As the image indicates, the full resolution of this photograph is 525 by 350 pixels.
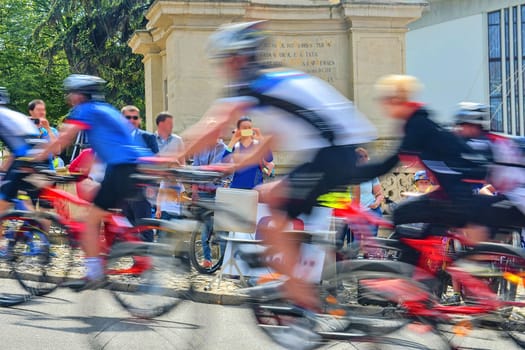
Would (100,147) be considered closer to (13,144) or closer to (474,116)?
(13,144)

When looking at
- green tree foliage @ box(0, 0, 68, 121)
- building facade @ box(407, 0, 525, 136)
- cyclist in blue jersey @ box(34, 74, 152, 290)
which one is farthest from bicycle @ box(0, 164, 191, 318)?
A: building facade @ box(407, 0, 525, 136)

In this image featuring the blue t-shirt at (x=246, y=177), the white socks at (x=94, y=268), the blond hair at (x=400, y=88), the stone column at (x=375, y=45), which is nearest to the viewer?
the blond hair at (x=400, y=88)

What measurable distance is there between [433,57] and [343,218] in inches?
2135

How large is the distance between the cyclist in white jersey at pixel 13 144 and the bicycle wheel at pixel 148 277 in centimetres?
229

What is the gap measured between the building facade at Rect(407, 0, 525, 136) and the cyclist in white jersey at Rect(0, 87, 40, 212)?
46.0m

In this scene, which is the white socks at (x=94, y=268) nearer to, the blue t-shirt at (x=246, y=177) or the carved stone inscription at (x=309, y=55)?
the blue t-shirt at (x=246, y=177)

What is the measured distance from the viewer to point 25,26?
40.0 meters

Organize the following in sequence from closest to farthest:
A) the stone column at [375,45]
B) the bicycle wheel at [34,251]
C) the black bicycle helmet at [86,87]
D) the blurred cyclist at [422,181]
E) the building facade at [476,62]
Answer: the black bicycle helmet at [86,87]
the bicycle wheel at [34,251]
the blurred cyclist at [422,181]
the stone column at [375,45]
the building facade at [476,62]

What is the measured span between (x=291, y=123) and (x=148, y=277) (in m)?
1.64

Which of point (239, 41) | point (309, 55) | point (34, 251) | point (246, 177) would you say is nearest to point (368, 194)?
point (246, 177)

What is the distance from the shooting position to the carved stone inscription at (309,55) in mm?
16781

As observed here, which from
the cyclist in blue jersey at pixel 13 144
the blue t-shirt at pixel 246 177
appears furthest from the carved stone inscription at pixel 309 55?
the cyclist in blue jersey at pixel 13 144

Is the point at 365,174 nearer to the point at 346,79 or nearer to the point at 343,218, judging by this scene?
the point at 343,218

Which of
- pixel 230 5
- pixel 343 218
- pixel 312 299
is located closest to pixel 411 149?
pixel 343 218
